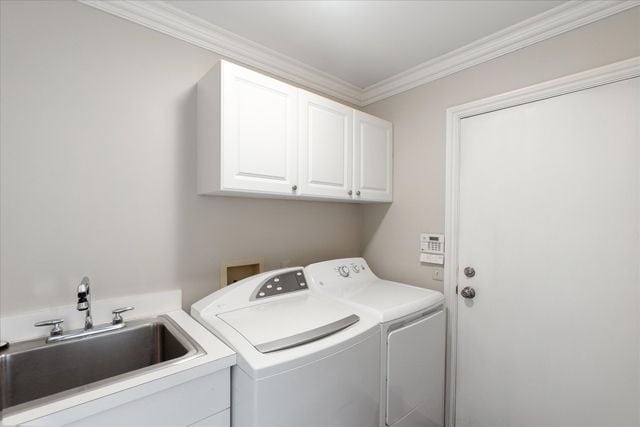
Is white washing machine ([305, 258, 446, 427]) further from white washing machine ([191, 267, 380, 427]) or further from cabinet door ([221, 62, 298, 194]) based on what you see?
cabinet door ([221, 62, 298, 194])

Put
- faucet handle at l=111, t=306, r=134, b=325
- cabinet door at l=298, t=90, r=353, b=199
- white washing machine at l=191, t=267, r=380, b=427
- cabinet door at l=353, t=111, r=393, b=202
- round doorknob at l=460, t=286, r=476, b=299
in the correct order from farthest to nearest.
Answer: cabinet door at l=353, t=111, r=393, b=202 → round doorknob at l=460, t=286, r=476, b=299 → cabinet door at l=298, t=90, r=353, b=199 → faucet handle at l=111, t=306, r=134, b=325 → white washing machine at l=191, t=267, r=380, b=427

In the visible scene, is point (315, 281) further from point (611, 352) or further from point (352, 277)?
point (611, 352)

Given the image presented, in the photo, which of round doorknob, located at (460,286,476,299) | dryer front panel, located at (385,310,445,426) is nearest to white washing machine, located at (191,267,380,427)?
dryer front panel, located at (385,310,445,426)

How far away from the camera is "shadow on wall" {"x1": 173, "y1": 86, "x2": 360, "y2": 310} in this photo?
1.58 meters

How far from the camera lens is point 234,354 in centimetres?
108

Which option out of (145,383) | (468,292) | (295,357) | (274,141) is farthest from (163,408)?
(468,292)

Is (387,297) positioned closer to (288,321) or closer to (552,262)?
(288,321)

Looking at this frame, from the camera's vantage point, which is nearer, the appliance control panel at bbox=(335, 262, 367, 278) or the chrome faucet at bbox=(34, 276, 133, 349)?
the chrome faucet at bbox=(34, 276, 133, 349)

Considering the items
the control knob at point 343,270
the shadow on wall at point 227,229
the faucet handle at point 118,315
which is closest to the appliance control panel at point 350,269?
the control knob at point 343,270

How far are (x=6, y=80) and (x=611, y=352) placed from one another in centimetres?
286

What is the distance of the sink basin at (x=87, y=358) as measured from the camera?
3.45 feet

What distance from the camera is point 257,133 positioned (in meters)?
1.48

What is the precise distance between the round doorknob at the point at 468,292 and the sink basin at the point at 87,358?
5.08 feet

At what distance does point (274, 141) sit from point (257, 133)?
101 millimetres
